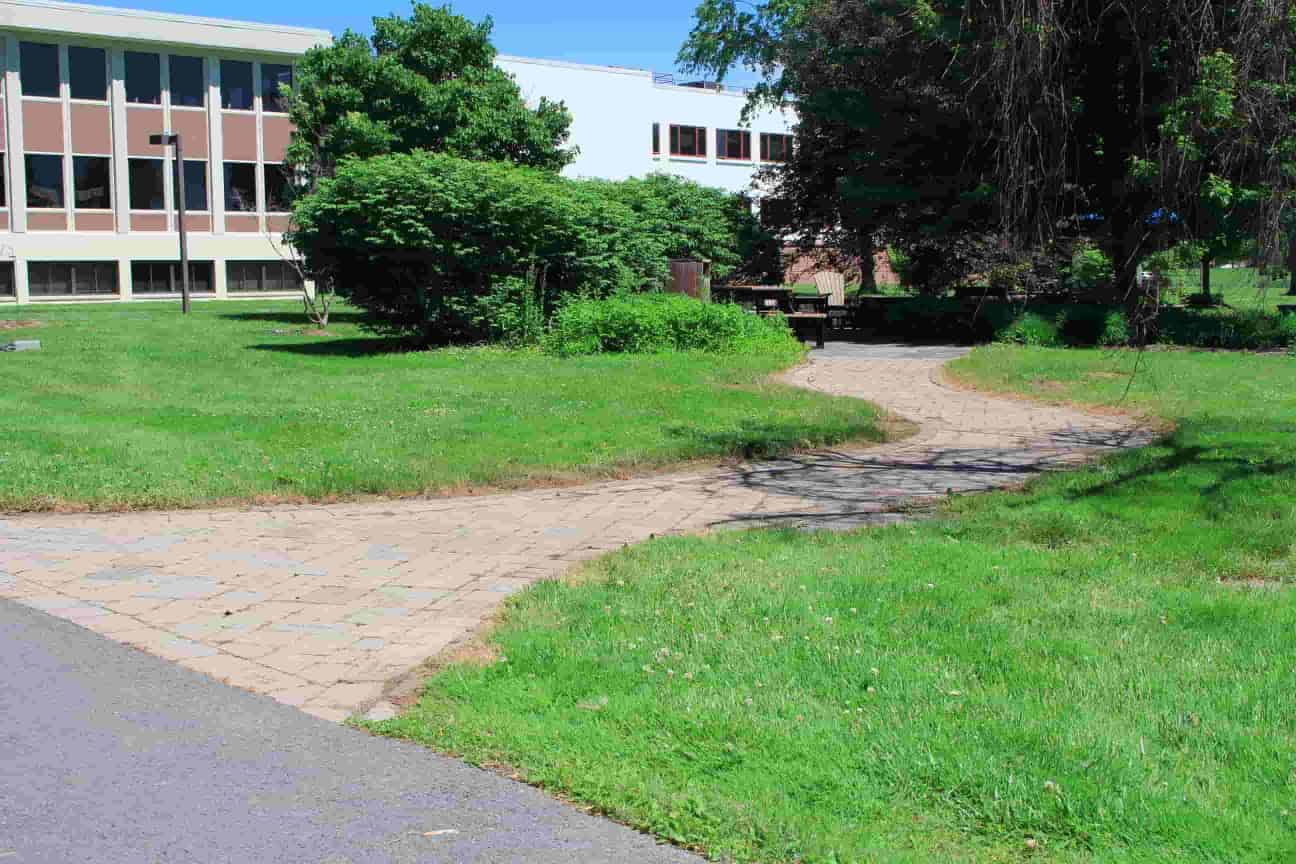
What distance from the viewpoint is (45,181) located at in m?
46.2

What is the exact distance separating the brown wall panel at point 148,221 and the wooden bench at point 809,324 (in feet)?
103

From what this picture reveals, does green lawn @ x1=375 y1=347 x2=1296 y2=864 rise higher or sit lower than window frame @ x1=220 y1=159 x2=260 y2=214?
lower

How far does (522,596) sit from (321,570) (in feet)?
5.08

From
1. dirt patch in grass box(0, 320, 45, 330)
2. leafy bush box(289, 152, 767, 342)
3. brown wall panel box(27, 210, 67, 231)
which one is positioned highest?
brown wall panel box(27, 210, 67, 231)

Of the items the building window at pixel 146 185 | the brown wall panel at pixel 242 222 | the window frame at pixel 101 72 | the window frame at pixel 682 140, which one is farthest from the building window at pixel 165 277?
the window frame at pixel 682 140

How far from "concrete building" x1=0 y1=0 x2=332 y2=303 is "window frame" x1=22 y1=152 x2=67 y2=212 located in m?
0.04

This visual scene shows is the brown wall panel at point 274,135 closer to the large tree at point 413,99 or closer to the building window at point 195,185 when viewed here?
the building window at point 195,185

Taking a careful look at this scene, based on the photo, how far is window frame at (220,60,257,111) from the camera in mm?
48969

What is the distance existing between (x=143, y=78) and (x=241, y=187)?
5.27 meters

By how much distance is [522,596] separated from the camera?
6.94 m

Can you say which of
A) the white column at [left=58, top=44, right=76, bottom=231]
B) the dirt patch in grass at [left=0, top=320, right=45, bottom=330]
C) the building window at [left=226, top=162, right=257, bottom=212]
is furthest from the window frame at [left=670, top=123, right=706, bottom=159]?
the dirt patch in grass at [left=0, top=320, right=45, bottom=330]

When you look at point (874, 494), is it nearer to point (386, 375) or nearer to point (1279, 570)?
point (1279, 570)

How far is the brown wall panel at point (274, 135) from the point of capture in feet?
165

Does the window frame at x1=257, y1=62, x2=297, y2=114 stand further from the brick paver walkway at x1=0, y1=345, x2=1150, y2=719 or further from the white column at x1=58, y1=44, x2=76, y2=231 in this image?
the brick paver walkway at x1=0, y1=345, x2=1150, y2=719
